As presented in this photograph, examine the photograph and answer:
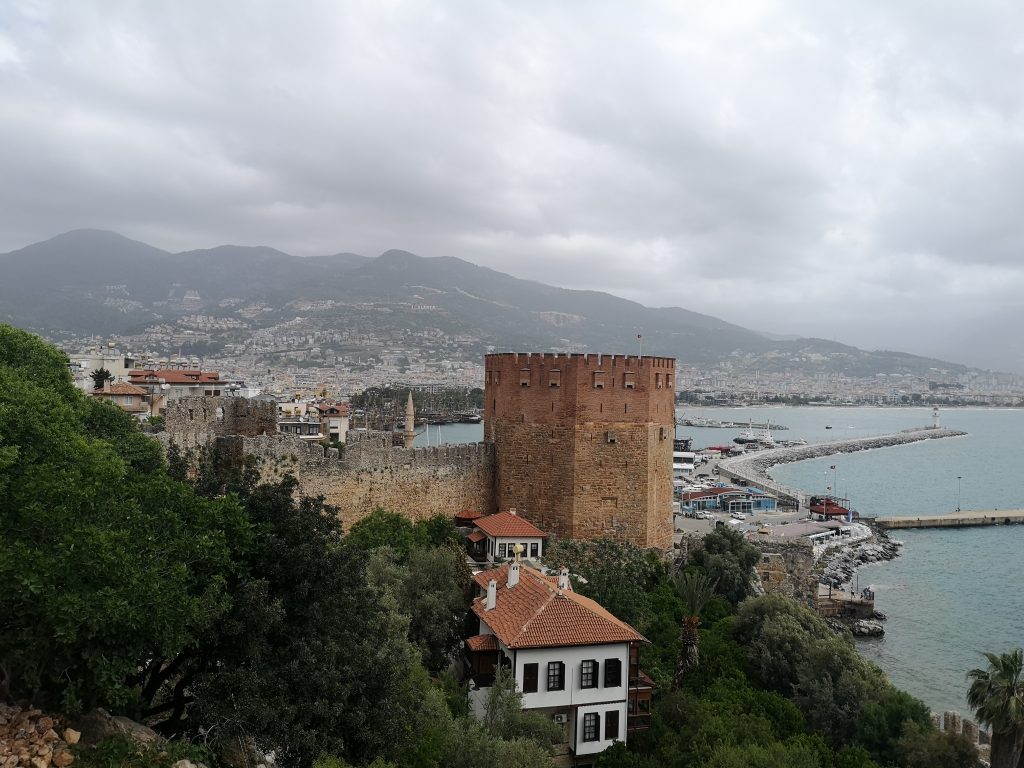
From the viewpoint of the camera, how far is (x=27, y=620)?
6.97 metres

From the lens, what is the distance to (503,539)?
2047 centimetres

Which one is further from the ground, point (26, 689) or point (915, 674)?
point (26, 689)

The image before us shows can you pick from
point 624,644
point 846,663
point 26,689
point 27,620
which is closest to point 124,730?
point 26,689

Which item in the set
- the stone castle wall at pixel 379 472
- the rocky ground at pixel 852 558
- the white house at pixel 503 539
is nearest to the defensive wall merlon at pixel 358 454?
the stone castle wall at pixel 379 472

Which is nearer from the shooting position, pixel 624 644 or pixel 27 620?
pixel 27 620

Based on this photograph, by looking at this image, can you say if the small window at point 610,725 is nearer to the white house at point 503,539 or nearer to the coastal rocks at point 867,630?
the white house at point 503,539

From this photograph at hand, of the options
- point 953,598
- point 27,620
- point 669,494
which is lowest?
point 953,598

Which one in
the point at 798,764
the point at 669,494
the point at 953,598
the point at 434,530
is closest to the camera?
the point at 798,764

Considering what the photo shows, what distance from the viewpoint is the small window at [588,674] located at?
49.0 ft

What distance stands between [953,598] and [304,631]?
37.9 meters

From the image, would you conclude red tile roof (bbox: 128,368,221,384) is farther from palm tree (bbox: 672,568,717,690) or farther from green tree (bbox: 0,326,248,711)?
green tree (bbox: 0,326,248,711)

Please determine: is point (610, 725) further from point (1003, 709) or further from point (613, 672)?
point (1003, 709)

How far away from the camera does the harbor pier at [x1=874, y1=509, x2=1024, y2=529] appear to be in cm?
5706

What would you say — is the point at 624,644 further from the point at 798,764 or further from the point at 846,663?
the point at 846,663
